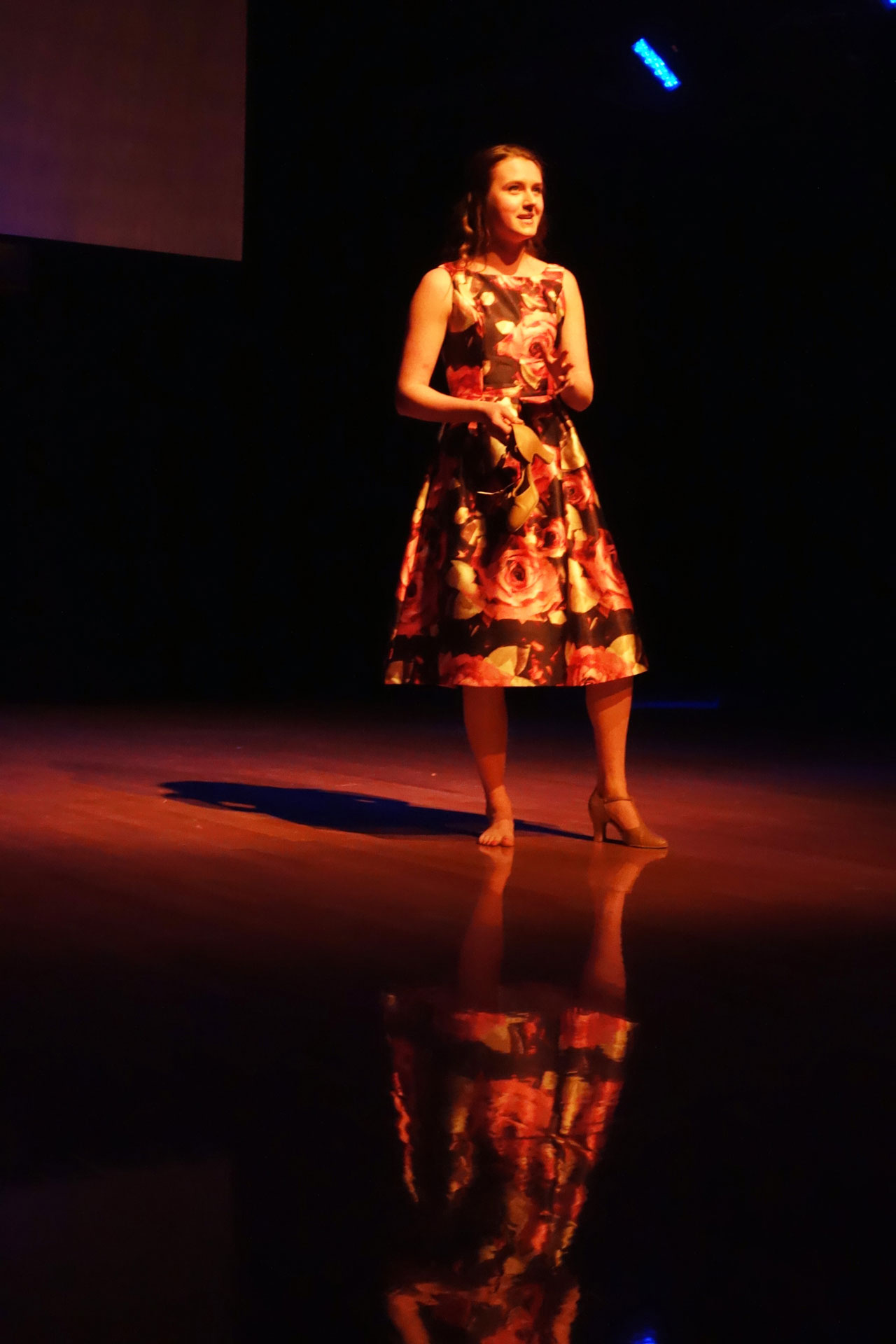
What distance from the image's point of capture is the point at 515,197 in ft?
7.76

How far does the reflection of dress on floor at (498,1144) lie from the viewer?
810 mm

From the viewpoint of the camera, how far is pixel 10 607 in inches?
274

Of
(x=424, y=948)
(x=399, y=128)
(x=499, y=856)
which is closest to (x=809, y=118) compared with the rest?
(x=399, y=128)

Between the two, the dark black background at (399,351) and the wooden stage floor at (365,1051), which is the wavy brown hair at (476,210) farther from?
the dark black background at (399,351)

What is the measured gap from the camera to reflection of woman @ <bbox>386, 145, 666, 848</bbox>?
2338 mm

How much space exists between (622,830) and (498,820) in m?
0.20

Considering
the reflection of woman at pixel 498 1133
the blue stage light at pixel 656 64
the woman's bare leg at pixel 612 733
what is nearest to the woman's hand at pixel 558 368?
the woman's bare leg at pixel 612 733

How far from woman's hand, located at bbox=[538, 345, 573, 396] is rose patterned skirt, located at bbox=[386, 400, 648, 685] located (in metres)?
0.04

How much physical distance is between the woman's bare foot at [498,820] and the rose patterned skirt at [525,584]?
21 cm

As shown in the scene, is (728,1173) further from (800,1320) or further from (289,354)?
(289,354)

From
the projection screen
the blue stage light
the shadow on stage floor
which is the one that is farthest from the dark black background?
the shadow on stage floor

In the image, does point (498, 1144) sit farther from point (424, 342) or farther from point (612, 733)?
point (424, 342)

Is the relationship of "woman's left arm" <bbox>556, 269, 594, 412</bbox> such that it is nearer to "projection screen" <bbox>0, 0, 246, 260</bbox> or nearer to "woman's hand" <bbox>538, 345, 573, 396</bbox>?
"woman's hand" <bbox>538, 345, 573, 396</bbox>

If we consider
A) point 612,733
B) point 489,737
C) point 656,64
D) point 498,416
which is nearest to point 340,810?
point 489,737
